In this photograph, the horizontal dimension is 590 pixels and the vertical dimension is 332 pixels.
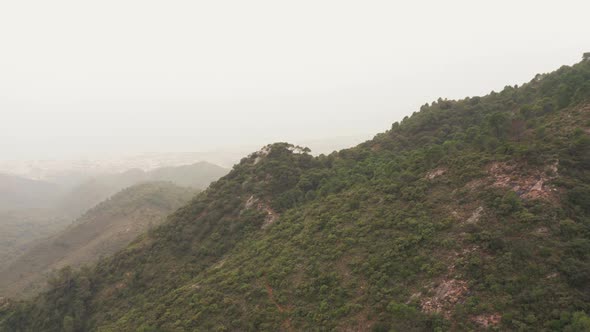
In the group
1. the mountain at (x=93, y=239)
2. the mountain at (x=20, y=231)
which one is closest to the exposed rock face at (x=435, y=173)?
the mountain at (x=93, y=239)

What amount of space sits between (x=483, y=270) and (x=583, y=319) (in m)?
8.81

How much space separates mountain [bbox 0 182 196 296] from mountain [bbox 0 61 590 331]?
126 feet

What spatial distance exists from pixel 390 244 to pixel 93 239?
124m

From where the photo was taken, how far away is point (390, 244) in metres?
41.0

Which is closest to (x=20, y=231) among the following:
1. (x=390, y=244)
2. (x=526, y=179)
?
(x=390, y=244)

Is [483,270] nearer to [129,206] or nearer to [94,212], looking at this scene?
[129,206]

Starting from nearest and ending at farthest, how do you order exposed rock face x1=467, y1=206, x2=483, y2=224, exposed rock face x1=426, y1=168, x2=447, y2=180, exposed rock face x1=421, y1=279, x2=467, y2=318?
1. exposed rock face x1=421, y1=279, x2=467, y2=318
2. exposed rock face x1=467, y1=206, x2=483, y2=224
3. exposed rock face x1=426, y1=168, x2=447, y2=180

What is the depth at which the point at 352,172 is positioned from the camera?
69812mm

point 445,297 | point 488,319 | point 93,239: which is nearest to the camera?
point 488,319

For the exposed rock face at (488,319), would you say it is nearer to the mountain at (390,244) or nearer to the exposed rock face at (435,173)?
the mountain at (390,244)

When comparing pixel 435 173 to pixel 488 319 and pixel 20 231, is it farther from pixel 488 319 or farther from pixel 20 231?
pixel 20 231

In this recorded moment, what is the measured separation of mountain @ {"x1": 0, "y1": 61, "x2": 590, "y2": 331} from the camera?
30312 mm

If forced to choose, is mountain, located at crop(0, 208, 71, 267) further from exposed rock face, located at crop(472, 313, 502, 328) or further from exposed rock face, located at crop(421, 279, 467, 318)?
A: exposed rock face, located at crop(472, 313, 502, 328)

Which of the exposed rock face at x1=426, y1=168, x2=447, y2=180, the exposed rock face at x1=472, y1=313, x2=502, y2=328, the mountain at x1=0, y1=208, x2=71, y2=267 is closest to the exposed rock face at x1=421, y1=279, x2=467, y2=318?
the exposed rock face at x1=472, y1=313, x2=502, y2=328
